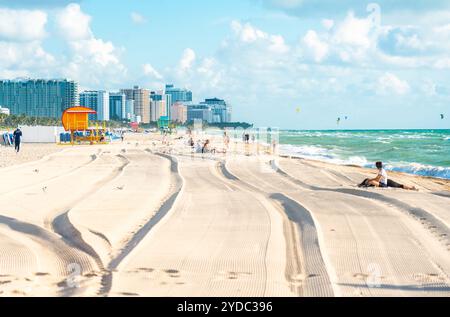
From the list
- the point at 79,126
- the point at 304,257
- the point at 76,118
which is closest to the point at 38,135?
the point at 79,126

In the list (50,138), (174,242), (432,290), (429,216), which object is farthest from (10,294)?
(50,138)

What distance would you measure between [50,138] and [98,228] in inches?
1889

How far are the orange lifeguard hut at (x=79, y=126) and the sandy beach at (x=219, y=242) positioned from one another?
33104 millimetres

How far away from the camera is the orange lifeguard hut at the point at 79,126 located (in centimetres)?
4819

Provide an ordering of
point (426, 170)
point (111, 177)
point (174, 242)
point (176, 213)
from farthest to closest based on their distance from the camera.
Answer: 1. point (426, 170)
2. point (111, 177)
3. point (176, 213)
4. point (174, 242)

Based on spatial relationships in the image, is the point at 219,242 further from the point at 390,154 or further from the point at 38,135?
the point at 38,135

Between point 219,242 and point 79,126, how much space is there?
42851 mm

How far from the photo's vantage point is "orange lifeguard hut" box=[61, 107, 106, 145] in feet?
158

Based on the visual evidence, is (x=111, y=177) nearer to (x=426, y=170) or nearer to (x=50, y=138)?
(x=426, y=170)

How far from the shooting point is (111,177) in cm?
1927

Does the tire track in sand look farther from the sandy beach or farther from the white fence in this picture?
the white fence

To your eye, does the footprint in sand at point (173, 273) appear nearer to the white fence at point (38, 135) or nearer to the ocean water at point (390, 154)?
the ocean water at point (390, 154)

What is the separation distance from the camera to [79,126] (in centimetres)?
4934

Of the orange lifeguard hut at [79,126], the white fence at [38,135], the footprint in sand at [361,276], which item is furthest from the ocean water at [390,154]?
the footprint in sand at [361,276]
